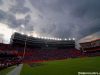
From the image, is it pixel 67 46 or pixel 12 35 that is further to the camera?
pixel 67 46

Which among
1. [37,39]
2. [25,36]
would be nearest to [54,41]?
[37,39]

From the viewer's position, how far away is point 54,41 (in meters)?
135

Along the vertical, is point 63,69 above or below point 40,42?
below

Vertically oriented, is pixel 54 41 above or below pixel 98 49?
above

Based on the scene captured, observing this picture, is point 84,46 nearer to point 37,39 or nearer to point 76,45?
point 76,45

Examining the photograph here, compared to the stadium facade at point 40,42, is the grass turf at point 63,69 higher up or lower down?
lower down

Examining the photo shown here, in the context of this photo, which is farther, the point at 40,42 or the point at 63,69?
the point at 40,42

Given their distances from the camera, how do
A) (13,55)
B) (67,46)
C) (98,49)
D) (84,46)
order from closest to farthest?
1. (13,55)
2. (98,49)
3. (84,46)
4. (67,46)

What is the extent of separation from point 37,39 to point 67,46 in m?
29.6

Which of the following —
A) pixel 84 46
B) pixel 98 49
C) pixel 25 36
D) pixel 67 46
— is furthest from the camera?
pixel 67 46

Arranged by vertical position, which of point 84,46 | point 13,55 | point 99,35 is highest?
point 99,35

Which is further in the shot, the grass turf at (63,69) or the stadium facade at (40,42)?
the stadium facade at (40,42)

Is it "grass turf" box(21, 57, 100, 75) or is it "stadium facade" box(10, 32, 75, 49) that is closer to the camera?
"grass turf" box(21, 57, 100, 75)

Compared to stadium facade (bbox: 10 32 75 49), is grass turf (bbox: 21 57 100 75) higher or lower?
lower
